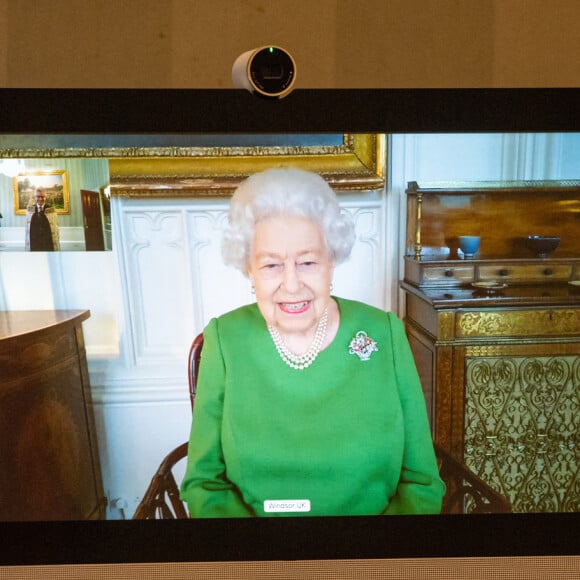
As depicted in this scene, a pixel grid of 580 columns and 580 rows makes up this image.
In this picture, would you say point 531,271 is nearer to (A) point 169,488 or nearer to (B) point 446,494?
(B) point 446,494

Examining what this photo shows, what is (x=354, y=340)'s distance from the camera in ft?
3.38

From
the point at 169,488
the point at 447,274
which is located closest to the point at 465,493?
the point at 447,274

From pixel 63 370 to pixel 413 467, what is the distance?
2.17ft

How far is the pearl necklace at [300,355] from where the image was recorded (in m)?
1.02

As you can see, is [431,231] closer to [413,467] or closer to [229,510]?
[413,467]

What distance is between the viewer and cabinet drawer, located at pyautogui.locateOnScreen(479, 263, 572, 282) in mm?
1039

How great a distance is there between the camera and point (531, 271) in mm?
1042

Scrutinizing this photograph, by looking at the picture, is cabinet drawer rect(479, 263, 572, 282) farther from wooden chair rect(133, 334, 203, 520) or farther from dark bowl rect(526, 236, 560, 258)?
wooden chair rect(133, 334, 203, 520)

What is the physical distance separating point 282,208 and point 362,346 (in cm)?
28

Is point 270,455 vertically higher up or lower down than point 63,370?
lower down

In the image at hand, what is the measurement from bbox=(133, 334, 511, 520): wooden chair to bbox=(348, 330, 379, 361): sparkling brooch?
0.76 feet
